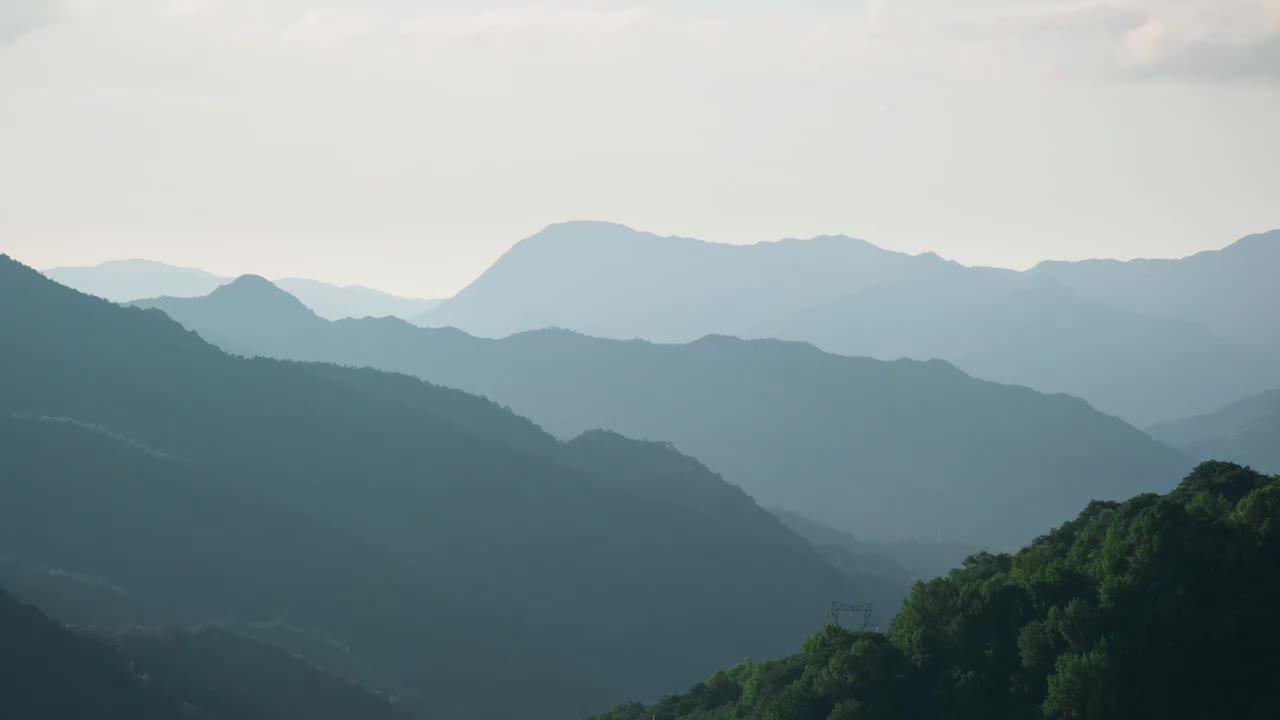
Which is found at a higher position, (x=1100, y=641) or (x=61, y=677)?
(x=1100, y=641)

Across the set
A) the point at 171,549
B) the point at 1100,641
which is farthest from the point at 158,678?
the point at 1100,641

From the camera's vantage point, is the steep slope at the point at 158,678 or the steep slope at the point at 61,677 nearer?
the steep slope at the point at 61,677

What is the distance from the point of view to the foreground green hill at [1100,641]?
55375mm

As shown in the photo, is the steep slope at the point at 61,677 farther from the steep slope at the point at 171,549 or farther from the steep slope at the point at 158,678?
the steep slope at the point at 171,549

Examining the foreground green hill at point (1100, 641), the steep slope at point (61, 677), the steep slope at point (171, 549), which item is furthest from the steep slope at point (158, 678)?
the foreground green hill at point (1100, 641)

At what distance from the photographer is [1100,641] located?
55.8 meters

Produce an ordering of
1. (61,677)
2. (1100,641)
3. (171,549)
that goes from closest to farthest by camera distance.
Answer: (1100,641), (61,677), (171,549)

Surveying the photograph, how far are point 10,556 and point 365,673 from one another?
161ft

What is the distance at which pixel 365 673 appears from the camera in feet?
559

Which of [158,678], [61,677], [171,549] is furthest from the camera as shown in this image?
[171,549]

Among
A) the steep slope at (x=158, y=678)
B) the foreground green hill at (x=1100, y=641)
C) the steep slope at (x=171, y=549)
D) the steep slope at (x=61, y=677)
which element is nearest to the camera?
the foreground green hill at (x=1100, y=641)

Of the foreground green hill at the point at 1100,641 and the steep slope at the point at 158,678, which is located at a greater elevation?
the foreground green hill at the point at 1100,641

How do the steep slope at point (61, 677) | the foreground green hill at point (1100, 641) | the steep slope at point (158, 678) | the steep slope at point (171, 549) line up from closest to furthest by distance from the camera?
1. the foreground green hill at point (1100, 641)
2. the steep slope at point (61, 677)
3. the steep slope at point (158, 678)
4. the steep slope at point (171, 549)

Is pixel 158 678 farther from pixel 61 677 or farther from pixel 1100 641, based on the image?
pixel 1100 641
